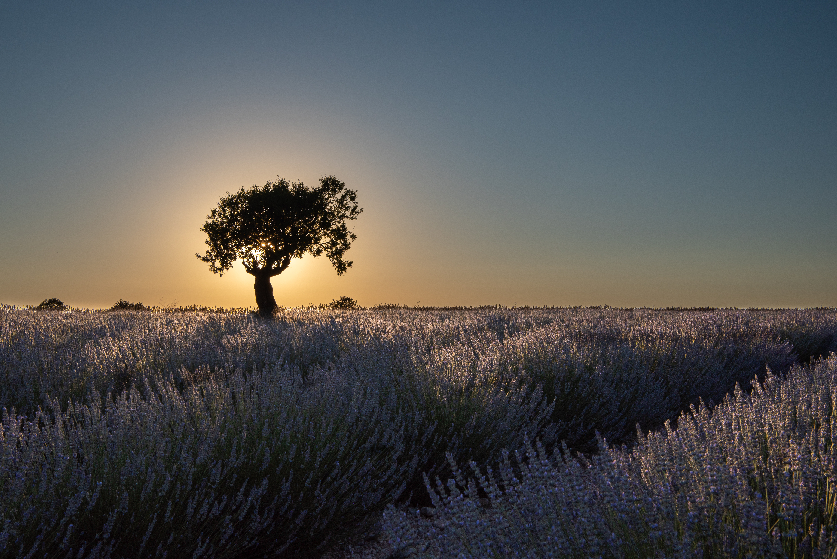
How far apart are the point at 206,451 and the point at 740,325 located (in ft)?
30.4

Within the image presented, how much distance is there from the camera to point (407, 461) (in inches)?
137

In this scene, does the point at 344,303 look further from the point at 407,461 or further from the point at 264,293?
the point at 407,461

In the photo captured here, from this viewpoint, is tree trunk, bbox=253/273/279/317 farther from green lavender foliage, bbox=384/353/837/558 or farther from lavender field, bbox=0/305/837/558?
green lavender foliage, bbox=384/353/837/558

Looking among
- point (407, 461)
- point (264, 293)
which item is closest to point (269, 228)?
point (264, 293)

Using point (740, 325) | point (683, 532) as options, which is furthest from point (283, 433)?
point (740, 325)

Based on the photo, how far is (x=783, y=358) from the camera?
7590mm

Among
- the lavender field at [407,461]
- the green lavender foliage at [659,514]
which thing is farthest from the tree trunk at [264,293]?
the green lavender foliage at [659,514]

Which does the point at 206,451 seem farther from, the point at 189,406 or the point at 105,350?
the point at 105,350

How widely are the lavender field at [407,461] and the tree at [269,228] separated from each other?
11533 millimetres

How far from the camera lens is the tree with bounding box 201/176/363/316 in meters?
17.4

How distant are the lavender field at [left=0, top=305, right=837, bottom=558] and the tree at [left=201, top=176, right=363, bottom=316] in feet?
37.8

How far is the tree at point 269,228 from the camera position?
17359mm

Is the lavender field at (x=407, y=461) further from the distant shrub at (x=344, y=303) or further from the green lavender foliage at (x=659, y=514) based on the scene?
the distant shrub at (x=344, y=303)

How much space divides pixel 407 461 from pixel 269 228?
14.9m
